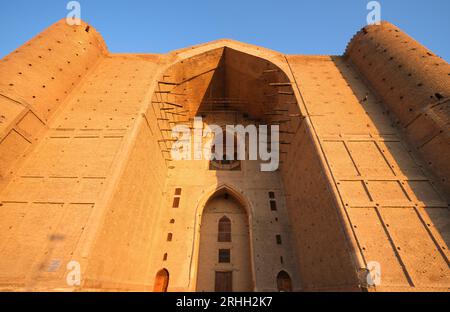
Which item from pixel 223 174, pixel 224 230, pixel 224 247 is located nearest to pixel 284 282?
pixel 224 247

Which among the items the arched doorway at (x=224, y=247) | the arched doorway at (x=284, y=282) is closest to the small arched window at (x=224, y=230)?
the arched doorway at (x=224, y=247)

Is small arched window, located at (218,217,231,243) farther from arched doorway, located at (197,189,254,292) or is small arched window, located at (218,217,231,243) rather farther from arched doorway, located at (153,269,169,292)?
arched doorway, located at (153,269,169,292)

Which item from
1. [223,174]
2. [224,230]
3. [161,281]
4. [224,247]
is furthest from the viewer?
[223,174]

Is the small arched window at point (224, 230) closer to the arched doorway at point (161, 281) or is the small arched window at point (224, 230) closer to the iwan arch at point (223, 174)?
the iwan arch at point (223, 174)

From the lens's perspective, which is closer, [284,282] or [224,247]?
[284,282]

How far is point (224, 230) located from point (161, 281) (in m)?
3.86

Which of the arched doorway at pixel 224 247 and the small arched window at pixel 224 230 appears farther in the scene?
the small arched window at pixel 224 230

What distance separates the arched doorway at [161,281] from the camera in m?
10.2

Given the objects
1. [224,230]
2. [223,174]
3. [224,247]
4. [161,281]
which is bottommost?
[161,281]

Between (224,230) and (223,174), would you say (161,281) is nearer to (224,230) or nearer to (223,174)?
(224,230)

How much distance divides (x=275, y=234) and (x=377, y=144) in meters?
6.19

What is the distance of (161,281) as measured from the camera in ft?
34.3
